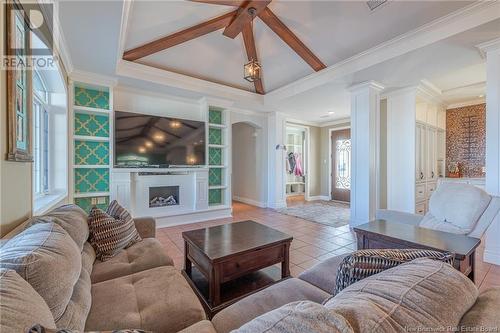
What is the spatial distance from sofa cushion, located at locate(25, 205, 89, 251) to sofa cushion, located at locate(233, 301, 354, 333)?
1395 millimetres

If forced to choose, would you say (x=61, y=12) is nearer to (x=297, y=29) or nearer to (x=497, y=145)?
(x=297, y=29)

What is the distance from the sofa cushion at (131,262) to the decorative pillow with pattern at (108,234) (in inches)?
2.0

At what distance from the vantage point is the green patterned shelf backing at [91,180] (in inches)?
139

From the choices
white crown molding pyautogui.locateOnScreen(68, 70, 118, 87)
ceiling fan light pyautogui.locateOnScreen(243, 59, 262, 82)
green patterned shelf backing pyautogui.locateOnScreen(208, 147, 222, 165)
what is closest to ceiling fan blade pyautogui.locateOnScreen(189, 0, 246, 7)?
ceiling fan light pyautogui.locateOnScreen(243, 59, 262, 82)

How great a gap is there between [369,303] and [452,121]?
660 centimetres

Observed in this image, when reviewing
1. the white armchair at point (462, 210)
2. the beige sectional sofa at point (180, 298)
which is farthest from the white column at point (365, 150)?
the beige sectional sofa at point (180, 298)

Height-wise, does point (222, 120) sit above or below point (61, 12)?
below

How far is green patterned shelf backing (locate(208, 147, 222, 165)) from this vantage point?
16.2 ft

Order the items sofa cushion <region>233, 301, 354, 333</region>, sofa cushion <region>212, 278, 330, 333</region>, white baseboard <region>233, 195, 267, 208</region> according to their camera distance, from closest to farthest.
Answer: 1. sofa cushion <region>233, 301, 354, 333</region>
2. sofa cushion <region>212, 278, 330, 333</region>
3. white baseboard <region>233, 195, 267, 208</region>

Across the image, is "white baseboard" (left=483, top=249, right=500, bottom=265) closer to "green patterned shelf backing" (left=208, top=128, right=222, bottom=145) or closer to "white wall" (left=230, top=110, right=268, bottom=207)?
"white wall" (left=230, top=110, right=268, bottom=207)

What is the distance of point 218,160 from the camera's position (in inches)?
199

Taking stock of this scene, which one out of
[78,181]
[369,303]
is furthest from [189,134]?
[369,303]

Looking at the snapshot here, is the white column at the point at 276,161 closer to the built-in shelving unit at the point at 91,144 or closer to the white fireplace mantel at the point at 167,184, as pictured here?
the white fireplace mantel at the point at 167,184

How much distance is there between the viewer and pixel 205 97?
14.7ft
